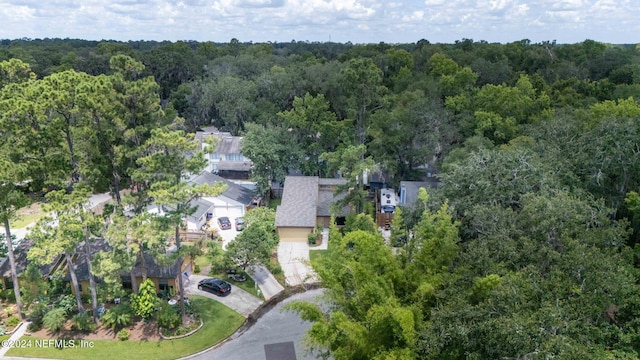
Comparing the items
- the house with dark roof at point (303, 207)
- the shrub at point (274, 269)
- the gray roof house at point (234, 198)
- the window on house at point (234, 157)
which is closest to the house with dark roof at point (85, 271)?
the shrub at point (274, 269)

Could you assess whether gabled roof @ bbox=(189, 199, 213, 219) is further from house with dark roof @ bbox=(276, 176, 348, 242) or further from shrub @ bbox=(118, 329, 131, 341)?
shrub @ bbox=(118, 329, 131, 341)

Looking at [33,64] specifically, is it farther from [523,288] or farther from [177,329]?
[523,288]

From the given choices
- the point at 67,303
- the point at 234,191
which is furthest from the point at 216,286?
the point at 234,191

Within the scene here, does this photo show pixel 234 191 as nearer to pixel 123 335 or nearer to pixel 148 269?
pixel 148 269

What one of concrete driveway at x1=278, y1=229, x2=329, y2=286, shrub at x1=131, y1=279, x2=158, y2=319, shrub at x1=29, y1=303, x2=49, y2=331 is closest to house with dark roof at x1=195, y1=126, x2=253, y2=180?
→ concrete driveway at x1=278, y1=229, x2=329, y2=286

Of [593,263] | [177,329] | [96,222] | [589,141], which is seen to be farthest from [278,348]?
[589,141]

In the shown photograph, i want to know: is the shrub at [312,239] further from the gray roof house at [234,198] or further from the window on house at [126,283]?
the window on house at [126,283]
